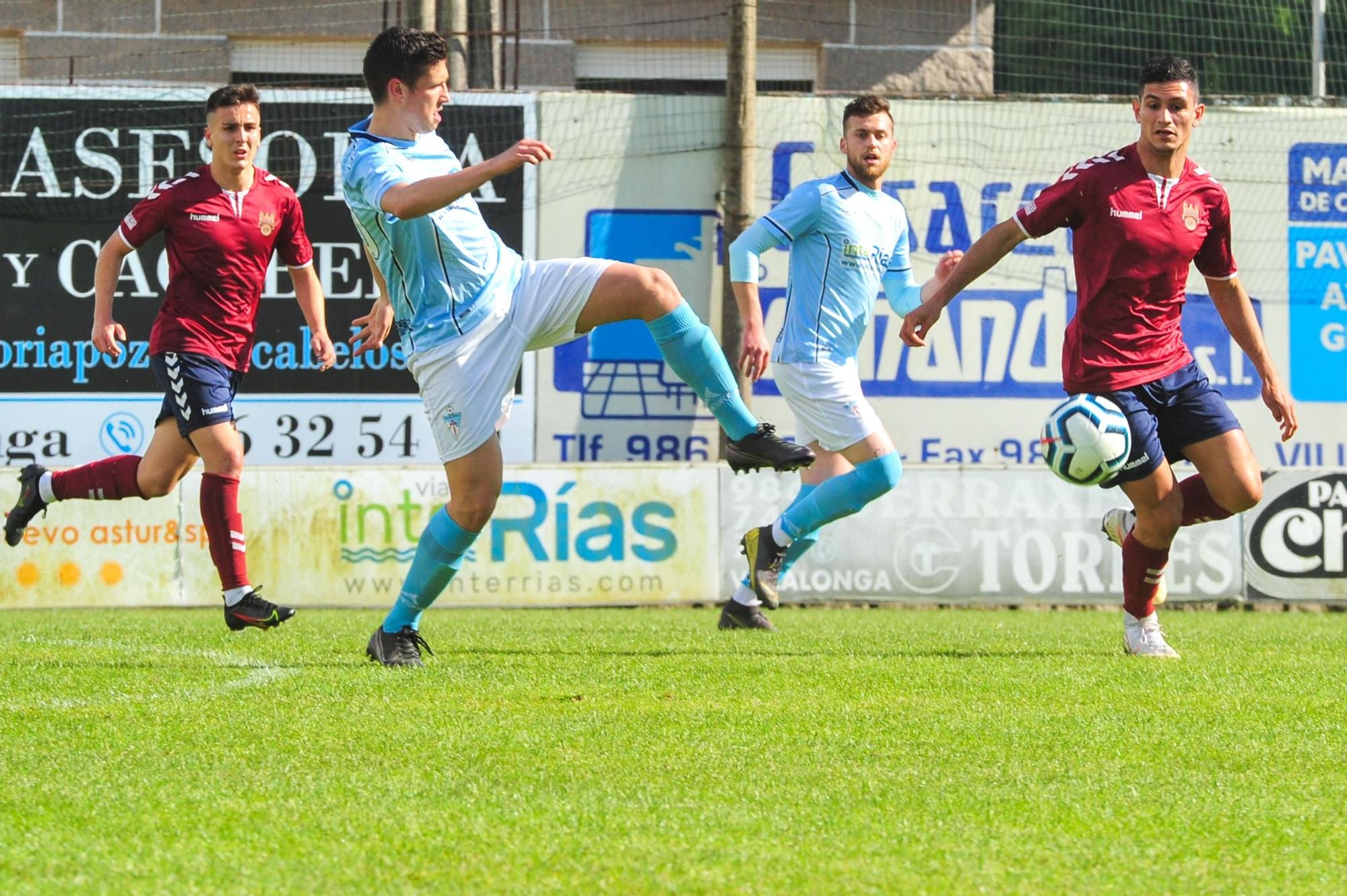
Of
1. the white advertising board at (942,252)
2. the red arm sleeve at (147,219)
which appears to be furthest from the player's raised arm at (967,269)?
the white advertising board at (942,252)

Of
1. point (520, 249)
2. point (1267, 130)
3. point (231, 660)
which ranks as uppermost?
point (1267, 130)

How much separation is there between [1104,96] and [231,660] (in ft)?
31.0

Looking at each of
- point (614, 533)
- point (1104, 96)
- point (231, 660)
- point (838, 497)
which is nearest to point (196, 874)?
point (231, 660)

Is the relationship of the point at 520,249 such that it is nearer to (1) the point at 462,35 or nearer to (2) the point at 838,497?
(1) the point at 462,35

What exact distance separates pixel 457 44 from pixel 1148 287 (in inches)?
333

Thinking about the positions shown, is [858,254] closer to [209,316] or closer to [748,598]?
[748,598]

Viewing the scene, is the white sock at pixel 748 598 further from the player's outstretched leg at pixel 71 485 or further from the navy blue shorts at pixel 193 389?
the player's outstretched leg at pixel 71 485

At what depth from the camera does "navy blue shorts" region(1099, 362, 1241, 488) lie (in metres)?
6.43

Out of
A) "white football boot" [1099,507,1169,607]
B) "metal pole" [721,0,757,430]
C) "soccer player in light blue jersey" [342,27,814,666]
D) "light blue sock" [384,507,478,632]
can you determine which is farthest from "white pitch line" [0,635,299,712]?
"metal pole" [721,0,757,430]

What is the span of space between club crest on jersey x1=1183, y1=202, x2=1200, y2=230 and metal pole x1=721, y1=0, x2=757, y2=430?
6.61 m

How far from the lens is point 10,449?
13023 mm

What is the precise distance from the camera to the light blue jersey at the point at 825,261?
8.08m

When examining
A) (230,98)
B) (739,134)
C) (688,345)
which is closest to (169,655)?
(230,98)

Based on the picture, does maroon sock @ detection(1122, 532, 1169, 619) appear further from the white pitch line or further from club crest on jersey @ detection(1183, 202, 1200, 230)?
the white pitch line
